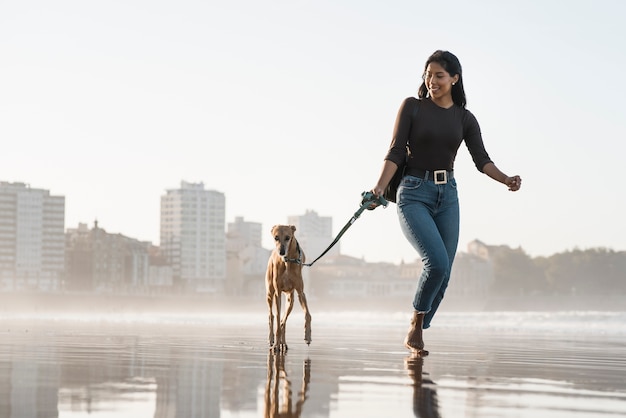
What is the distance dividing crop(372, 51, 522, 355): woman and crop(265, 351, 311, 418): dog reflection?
3.79 feet

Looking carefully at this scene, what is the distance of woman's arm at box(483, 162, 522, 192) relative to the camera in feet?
25.9

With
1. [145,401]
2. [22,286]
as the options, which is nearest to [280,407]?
[145,401]

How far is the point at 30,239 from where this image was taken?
583 feet

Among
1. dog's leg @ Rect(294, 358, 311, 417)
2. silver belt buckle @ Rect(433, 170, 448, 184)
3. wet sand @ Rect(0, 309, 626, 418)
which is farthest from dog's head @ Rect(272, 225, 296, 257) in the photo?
silver belt buckle @ Rect(433, 170, 448, 184)

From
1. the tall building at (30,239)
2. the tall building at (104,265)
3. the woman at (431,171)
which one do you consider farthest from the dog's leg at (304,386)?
the tall building at (30,239)

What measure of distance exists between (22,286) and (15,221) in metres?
12.1

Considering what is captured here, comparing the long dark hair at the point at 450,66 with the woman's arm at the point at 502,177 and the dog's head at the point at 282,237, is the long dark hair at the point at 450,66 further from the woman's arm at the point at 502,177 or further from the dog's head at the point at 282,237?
the dog's head at the point at 282,237

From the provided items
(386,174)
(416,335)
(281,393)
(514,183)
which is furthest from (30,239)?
(281,393)

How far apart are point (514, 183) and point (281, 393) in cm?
296

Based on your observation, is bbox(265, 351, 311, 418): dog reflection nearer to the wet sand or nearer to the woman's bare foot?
the wet sand

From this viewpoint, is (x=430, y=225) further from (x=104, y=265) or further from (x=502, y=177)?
(x=104, y=265)

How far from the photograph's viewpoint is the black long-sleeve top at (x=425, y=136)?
8.09m

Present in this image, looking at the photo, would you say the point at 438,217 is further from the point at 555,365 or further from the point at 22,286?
the point at 22,286

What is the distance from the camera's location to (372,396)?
18.2 feet
